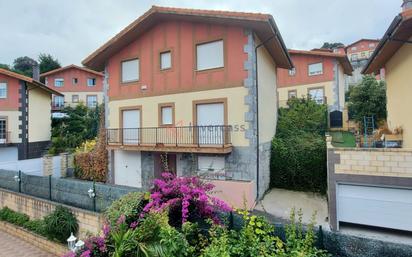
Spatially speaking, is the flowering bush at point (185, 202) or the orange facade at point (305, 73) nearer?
the flowering bush at point (185, 202)

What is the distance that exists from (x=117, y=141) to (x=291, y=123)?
1086cm

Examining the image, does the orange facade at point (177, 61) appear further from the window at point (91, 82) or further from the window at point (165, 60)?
the window at point (91, 82)

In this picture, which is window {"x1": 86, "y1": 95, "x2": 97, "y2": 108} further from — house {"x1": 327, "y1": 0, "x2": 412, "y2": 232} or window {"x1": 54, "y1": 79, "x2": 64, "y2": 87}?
house {"x1": 327, "y1": 0, "x2": 412, "y2": 232}

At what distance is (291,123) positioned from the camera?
15.6 m

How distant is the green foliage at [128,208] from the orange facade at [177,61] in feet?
22.7

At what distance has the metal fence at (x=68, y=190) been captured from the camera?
7977 mm

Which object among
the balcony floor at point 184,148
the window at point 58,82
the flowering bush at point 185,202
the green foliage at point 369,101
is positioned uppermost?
the window at point 58,82

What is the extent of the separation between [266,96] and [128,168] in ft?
29.3

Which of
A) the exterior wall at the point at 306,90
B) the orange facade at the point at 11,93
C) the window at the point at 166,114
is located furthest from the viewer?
the exterior wall at the point at 306,90

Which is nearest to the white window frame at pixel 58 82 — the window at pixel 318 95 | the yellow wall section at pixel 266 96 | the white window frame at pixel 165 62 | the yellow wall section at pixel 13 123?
the yellow wall section at pixel 13 123

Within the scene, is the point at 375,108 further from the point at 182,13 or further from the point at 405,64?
the point at 182,13

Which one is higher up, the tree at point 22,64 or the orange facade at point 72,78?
the tree at point 22,64

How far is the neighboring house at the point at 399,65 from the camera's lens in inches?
335

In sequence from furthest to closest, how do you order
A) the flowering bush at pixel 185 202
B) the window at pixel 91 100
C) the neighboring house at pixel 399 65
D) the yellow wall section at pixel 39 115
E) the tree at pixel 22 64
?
the tree at pixel 22 64 → the window at pixel 91 100 → the yellow wall section at pixel 39 115 → the neighboring house at pixel 399 65 → the flowering bush at pixel 185 202
